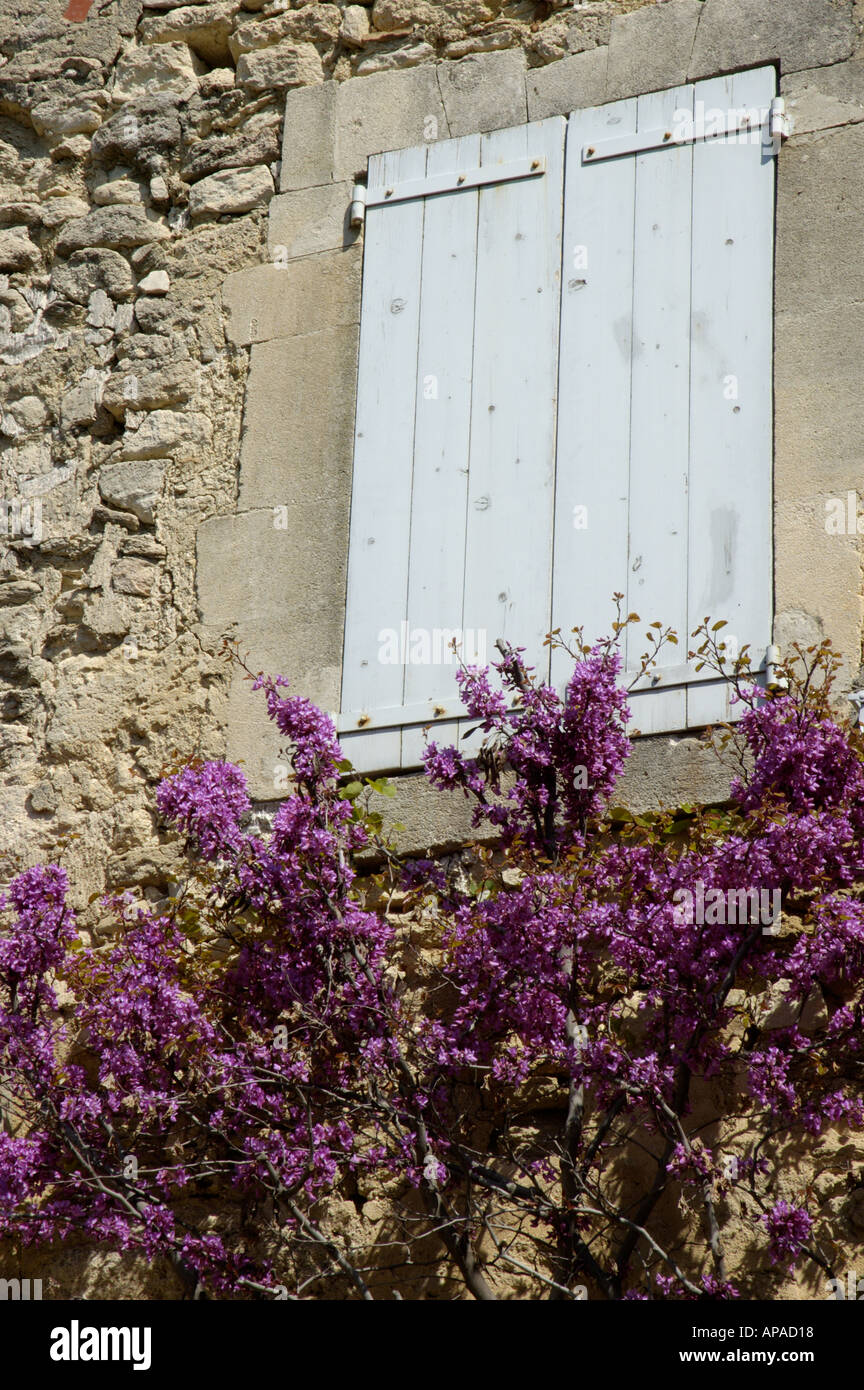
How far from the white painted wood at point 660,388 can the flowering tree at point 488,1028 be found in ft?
0.67

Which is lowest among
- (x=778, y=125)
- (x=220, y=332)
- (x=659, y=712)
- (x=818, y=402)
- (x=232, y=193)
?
(x=659, y=712)

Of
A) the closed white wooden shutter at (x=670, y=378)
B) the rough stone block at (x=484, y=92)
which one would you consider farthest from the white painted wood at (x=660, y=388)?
the rough stone block at (x=484, y=92)

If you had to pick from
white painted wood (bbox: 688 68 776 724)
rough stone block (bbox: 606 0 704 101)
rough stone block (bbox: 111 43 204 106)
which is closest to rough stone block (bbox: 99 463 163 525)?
rough stone block (bbox: 111 43 204 106)

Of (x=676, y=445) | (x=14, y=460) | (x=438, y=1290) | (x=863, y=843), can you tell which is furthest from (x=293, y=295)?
(x=438, y=1290)

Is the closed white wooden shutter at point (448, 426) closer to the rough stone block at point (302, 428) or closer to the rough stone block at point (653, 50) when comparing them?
the rough stone block at point (302, 428)

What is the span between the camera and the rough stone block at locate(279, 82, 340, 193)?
5.22 metres

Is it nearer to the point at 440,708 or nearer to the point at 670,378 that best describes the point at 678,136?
the point at 670,378

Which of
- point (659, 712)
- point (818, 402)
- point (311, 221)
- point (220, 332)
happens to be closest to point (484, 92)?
point (311, 221)

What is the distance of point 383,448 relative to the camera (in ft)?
15.7

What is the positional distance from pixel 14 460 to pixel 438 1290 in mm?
2622

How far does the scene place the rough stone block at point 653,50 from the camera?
4.88 meters

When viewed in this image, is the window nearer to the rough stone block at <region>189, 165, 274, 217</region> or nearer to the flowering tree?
the flowering tree

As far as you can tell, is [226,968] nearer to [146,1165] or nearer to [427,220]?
[146,1165]

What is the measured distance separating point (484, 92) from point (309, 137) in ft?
1.74
